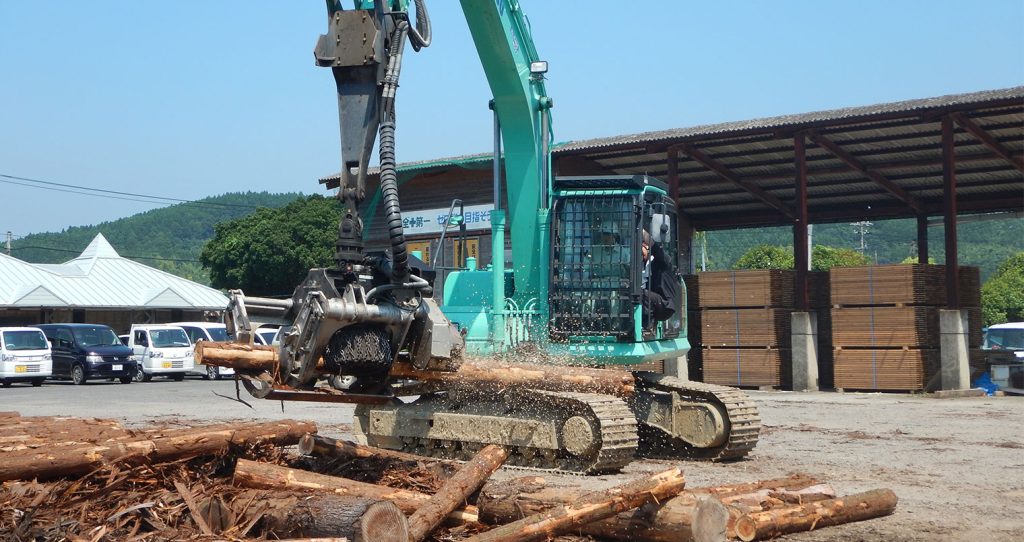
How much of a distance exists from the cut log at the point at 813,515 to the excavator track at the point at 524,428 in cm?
270

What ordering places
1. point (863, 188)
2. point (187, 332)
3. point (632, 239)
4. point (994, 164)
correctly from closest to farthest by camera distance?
1. point (632, 239)
2. point (994, 164)
3. point (863, 188)
4. point (187, 332)

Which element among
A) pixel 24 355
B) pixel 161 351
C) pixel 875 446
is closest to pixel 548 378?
pixel 875 446

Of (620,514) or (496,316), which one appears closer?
(620,514)

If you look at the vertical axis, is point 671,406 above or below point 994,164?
below

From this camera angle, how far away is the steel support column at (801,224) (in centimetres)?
2453

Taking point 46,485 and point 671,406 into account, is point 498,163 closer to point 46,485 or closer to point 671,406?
point 671,406

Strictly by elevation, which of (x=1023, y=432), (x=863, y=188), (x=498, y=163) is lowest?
(x=1023, y=432)

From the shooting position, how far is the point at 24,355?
1178 inches

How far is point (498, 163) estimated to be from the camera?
12.1 meters

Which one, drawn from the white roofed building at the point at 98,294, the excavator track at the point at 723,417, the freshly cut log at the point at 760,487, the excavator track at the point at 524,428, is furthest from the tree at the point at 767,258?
the freshly cut log at the point at 760,487

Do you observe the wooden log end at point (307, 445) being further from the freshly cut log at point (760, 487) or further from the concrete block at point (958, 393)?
the concrete block at point (958, 393)

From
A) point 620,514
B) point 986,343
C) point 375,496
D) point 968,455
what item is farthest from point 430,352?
point 986,343

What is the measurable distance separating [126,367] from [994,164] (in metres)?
23.8

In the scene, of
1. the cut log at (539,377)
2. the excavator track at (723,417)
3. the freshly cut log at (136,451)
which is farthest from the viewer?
the excavator track at (723,417)
